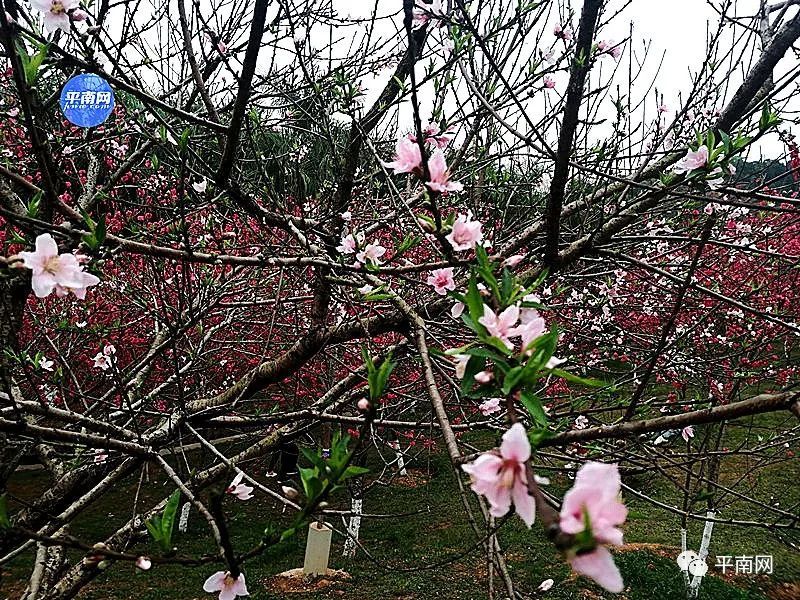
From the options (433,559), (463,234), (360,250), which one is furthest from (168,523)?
(433,559)

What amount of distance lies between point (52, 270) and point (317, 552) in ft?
19.8

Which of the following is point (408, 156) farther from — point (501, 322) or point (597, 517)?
point (597, 517)

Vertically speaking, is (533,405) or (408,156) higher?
(408,156)

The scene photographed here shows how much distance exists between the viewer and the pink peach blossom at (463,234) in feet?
4.44

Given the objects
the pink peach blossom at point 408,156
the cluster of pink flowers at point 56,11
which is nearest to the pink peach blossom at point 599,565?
the pink peach blossom at point 408,156

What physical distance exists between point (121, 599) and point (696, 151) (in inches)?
280

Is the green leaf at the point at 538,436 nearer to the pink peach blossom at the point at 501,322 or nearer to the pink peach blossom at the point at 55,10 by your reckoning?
the pink peach blossom at the point at 501,322

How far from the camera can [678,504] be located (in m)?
8.50

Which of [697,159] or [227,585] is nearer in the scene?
[227,585]

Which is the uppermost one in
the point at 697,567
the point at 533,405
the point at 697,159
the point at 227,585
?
the point at 697,159

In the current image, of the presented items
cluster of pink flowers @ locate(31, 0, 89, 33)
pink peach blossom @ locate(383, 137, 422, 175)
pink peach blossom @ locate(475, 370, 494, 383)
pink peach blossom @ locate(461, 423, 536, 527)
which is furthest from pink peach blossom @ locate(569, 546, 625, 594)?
cluster of pink flowers @ locate(31, 0, 89, 33)

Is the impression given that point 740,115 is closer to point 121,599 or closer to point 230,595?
point 230,595

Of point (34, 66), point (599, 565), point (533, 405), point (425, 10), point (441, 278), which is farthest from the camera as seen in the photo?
point (425, 10)

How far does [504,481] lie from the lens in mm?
705
